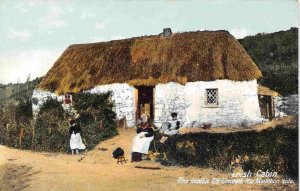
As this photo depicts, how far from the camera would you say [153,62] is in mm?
13938

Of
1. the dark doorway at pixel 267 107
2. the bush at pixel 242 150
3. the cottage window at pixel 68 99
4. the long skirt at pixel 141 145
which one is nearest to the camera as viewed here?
the bush at pixel 242 150

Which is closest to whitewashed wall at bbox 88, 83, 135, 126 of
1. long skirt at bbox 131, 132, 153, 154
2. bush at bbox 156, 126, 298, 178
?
long skirt at bbox 131, 132, 153, 154

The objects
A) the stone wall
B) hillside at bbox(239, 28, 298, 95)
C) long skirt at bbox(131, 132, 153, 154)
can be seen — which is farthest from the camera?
long skirt at bbox(131, 132, 153, 154)

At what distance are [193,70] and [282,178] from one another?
4.19 m

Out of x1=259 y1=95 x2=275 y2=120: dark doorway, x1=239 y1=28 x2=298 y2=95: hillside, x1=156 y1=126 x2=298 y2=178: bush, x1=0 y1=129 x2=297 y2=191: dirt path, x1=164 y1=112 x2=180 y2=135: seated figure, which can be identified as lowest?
x1=0 y1=129 x2=297 y2=191: dirt path

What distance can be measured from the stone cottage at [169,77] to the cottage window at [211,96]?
23 millimetres

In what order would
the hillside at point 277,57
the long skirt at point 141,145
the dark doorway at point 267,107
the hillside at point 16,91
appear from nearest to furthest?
the hillside at point 277,57, the long skirt at point 141,145, the hillside at point 16,91, the dark doorway at point 267,107

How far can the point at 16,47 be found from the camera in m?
11.8

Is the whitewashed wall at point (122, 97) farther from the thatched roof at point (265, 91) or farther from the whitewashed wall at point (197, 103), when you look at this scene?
the thatched roof at point (265, 91)

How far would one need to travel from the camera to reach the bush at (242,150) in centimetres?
1076

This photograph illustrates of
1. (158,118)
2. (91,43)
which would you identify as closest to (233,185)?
(158,118)

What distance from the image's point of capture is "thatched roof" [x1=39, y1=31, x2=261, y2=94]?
13.2 m

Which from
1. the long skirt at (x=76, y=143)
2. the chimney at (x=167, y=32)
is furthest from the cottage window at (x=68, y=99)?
the chimney at (x=167, y=32)

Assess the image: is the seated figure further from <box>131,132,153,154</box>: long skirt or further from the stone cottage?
<box>131,132,153,154</box>: long skirt
